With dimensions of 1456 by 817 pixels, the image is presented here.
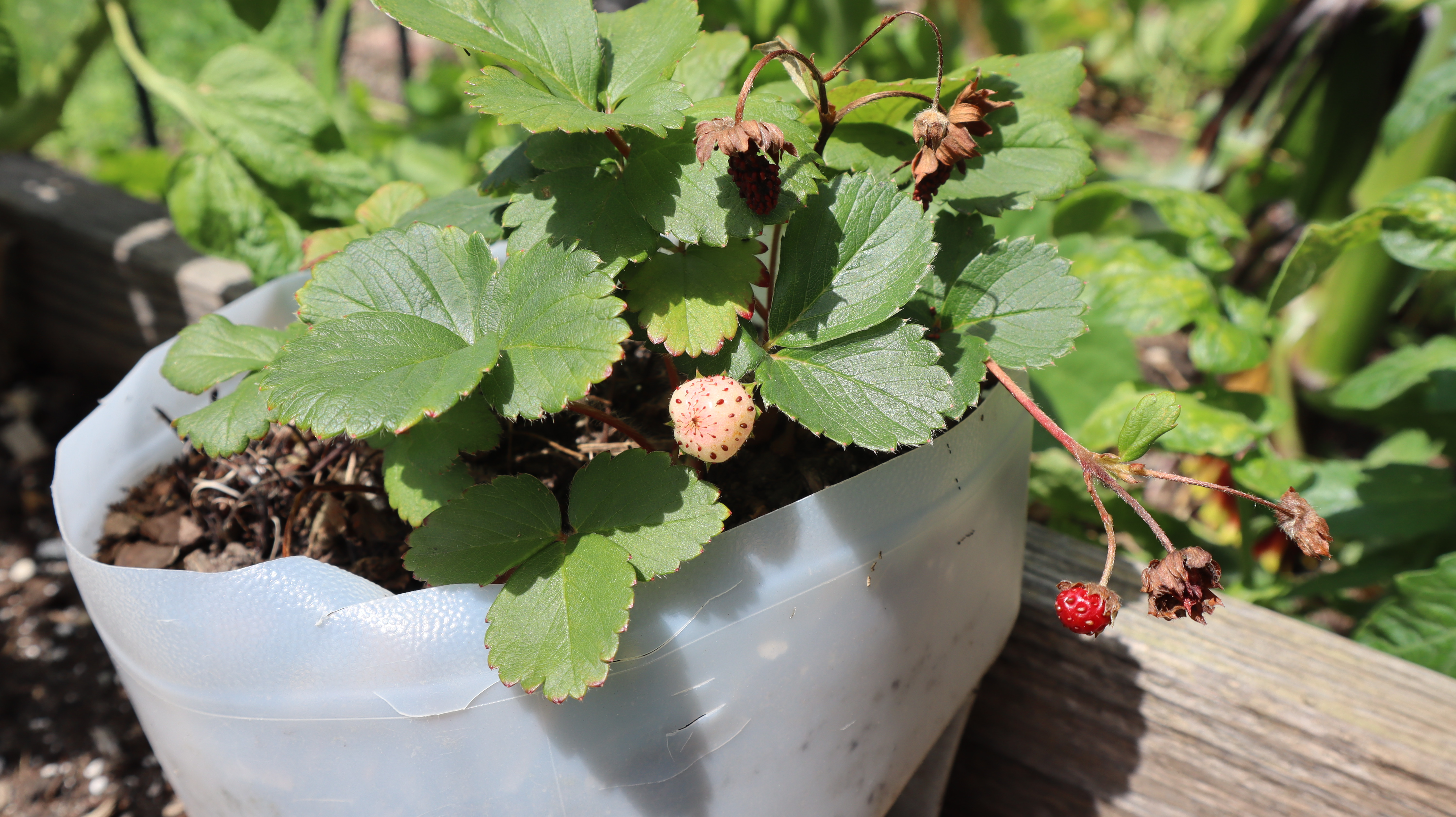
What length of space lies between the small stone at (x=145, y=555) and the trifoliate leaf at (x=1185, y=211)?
0.81 m

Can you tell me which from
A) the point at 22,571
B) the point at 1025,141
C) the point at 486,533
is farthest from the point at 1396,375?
the point at 22,571

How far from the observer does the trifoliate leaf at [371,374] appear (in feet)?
1.48

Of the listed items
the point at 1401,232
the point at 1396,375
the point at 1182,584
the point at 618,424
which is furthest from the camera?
the point at 1396,375

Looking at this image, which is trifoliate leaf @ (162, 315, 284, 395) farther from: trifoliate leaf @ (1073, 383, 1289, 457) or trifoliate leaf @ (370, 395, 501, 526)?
trifoliate leaf @ (1073, 383, 1289, 457)

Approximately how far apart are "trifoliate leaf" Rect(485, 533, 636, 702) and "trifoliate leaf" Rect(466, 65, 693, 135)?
0.71 ft

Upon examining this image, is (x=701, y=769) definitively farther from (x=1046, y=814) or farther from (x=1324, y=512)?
(x=1324, y=512)

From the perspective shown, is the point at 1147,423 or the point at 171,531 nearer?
the point at 1147,423

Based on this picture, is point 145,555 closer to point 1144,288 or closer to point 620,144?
point 620,144

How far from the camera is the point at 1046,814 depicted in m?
0.88

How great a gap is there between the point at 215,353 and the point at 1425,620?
1.00 metres

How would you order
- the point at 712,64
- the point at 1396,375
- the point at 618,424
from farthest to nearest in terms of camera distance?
the point at 1396,375 < the point at 712,64 < the point at 618,424

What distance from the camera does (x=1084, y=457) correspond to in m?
0.51

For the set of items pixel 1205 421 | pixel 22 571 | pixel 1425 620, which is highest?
pixel 1205 421

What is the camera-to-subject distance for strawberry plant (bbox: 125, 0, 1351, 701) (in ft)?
1.55
